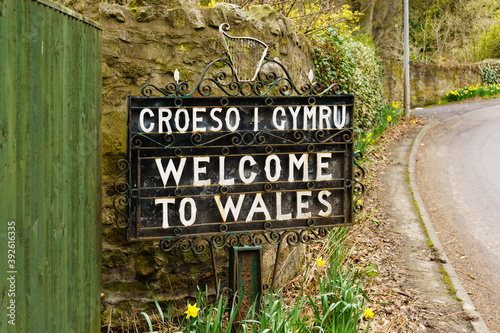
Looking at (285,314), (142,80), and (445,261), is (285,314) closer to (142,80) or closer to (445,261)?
(142,80)

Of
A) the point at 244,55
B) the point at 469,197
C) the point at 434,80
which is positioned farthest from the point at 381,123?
the point at 434,80

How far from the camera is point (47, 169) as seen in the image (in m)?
2.23

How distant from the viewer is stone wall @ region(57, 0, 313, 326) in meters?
3.48

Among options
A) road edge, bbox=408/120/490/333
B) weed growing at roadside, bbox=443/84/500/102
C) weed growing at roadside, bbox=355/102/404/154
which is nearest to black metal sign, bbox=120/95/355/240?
road edge, bbox=408/120/490/333

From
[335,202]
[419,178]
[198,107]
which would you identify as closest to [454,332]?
[335,202]

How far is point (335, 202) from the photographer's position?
3307 millimetres

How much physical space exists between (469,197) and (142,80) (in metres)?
6.31

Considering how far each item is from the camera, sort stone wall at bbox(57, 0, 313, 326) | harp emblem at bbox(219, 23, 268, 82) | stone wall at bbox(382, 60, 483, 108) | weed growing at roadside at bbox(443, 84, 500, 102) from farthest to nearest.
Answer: stone wall at bbox(382, 60, 483, 108) < weed growing at roadside at bbox(443, 84, 500, 102) < harp emblem at bbox(219, 23, 268, 82) < stone wall at bbox(57, 0, 313, 326)

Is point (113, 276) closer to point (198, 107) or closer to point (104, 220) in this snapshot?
point (104, 220)

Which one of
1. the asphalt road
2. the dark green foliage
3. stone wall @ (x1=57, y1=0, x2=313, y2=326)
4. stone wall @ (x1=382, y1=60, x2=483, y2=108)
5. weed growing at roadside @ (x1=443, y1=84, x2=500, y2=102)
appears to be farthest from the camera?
stone wall @ (x1=382, y1=60, x2=483, y2=108)

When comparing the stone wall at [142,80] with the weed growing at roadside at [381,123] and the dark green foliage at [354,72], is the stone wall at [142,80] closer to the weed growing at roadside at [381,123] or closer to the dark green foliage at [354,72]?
the dark green foliage at [354,72]

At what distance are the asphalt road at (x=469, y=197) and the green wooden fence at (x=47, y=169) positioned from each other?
3.57 m

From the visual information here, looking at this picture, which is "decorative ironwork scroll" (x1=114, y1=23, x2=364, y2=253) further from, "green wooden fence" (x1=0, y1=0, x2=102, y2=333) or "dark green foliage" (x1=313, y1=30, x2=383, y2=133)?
"dark green foliage" (x1=313, y1=30, x2=383, y2=133)

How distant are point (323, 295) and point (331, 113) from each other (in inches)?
52.8
